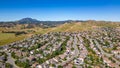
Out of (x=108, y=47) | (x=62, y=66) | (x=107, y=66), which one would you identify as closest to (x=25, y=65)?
(x=62, y=66)

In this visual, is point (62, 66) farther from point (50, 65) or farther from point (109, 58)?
point (109, 58)

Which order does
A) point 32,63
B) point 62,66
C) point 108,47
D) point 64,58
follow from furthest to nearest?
point 108,47 < point 64,58 < point 32,63 < point 62,66

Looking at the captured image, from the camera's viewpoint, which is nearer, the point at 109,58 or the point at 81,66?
the point at 81,66

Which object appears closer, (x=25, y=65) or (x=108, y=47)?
(x=25, y=65)

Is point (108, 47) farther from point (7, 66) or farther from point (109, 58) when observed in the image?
point (7, 66)

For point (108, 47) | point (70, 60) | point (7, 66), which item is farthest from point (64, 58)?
point (108, 47)

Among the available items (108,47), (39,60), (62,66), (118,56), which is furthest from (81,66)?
(108,47)

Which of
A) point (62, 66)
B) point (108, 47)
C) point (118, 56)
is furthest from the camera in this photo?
point (108, 47)

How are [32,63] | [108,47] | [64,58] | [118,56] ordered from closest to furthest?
[32,63]
[64,58]
[118,56]
[108,47]

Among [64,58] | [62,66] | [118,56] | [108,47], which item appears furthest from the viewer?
[108,47]
